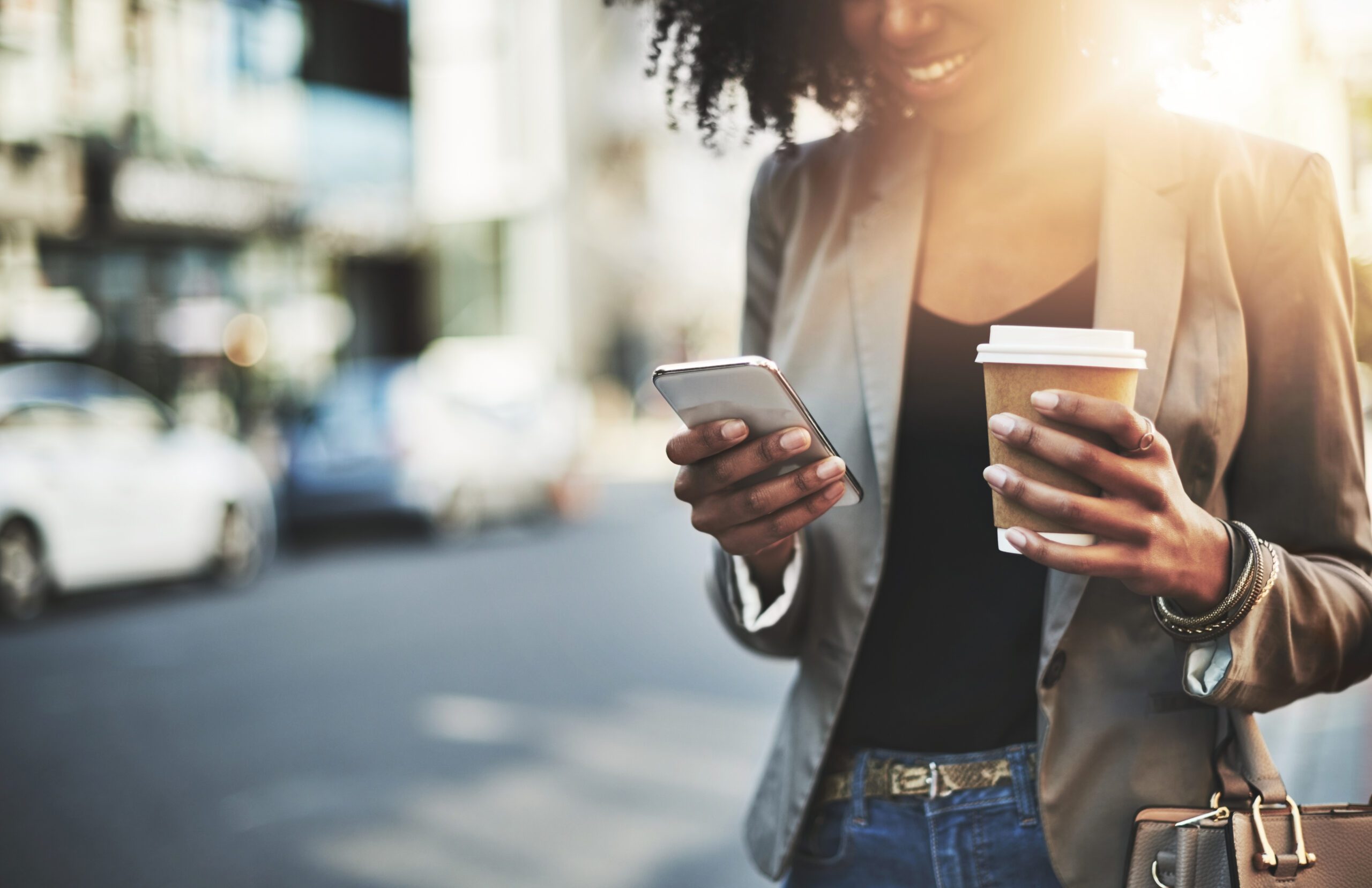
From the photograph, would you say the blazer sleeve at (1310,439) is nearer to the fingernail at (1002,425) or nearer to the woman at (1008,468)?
the woman at (1008,468)

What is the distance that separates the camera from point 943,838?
4.75ft

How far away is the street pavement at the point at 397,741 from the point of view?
4.41 meters

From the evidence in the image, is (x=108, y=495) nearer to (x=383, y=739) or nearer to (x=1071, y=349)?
(x=383, y=739)

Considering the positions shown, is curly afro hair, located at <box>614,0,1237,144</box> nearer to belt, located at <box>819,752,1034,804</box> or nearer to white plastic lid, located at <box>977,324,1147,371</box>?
white plastic lid, located at <box>977,324,1147,371</box>

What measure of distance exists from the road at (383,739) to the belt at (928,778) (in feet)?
9.35

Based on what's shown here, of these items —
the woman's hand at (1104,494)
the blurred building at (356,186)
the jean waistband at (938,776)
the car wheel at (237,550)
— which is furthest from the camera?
the blurred building at (356,186)

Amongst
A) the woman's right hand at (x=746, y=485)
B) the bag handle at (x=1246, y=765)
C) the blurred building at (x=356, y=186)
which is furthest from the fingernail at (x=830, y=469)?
the blurred building at (x=356, y=186)

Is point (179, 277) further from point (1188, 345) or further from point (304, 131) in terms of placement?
point (1188, 345)

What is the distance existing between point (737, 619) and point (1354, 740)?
4.20 metres

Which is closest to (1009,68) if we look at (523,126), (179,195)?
(179,195)

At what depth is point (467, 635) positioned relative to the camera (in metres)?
8.25

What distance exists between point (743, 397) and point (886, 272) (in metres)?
0.46

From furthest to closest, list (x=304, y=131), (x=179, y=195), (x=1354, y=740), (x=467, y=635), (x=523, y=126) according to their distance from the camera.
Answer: (x=523, y=126), (x=304, y=131), (x=179, y=195), (x=467, y=635), (x=1354, y=740)

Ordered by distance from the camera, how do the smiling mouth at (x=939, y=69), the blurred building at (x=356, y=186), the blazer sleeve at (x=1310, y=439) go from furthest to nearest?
1. the blurred building at (x=356, y=186)
2. the smiling mouth at (x=939, y=69)
3. the blazer sleeve at (x=1310, y=439)
